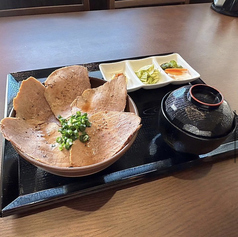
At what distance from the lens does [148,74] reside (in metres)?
1.22

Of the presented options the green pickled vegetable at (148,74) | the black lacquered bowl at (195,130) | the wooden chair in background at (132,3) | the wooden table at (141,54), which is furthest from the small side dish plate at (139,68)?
the wooden chair in background at (132,3)

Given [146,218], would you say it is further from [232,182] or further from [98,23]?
[98,23]

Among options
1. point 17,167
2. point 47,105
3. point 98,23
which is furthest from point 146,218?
point 98,23

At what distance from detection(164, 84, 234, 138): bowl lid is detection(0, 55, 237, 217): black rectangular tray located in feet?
0.51

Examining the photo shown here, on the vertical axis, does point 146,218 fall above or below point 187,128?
below

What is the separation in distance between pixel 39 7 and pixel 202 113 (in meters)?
1.76

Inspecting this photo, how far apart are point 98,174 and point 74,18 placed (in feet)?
5.11

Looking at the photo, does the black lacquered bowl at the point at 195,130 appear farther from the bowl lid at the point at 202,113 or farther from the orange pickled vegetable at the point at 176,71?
the orange pickled vegetable at the point at 176,71

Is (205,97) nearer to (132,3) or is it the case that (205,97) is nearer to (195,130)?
(195,130)

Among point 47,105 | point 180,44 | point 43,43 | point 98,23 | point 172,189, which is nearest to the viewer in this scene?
point 172,189

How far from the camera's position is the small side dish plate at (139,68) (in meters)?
1.16

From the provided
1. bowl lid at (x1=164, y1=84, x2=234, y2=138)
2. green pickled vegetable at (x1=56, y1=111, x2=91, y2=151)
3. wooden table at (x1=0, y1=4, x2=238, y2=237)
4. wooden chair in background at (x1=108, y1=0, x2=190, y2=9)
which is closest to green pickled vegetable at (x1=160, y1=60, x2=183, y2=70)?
wooden table at (x1=0, y1=4, x2=238, y2=237)

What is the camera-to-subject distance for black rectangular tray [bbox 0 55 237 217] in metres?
0.68

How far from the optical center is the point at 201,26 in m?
1.96
